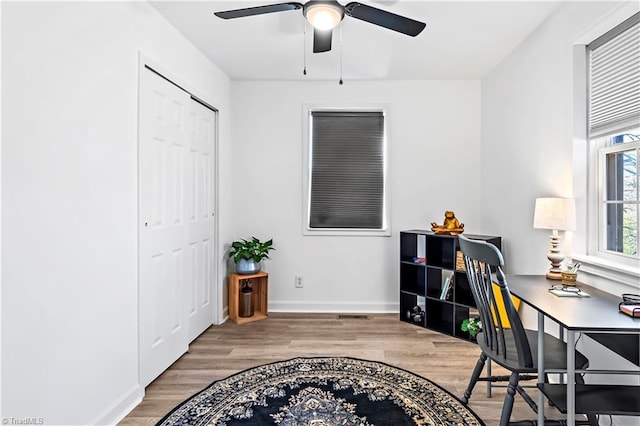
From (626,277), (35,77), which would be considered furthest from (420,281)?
(35,77)

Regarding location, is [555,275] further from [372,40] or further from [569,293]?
[372,40]

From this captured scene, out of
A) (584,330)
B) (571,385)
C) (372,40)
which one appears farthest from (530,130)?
(571,385)

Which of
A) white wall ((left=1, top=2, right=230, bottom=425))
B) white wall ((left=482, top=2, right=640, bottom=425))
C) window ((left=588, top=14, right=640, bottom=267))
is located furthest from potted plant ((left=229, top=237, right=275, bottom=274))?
window ((left=588, top=14, right=640, bottom=267))

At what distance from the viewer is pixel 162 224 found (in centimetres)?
263

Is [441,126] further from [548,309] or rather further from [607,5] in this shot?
[548,309]

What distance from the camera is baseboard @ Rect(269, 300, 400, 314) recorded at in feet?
13.3

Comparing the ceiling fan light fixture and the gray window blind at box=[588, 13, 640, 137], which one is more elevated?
the ceiling fan light fixture

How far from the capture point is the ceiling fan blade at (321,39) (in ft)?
7.73

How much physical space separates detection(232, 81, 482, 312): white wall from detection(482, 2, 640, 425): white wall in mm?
287

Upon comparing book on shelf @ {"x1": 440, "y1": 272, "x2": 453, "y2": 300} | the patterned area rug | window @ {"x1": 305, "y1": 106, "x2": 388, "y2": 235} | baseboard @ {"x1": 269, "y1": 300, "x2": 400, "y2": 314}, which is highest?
window @ {"x1": 305, "y1": 106, "x2": 388, "y2": 235}

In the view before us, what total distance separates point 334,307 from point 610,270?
2.64 metres

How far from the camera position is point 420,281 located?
3.85 metres

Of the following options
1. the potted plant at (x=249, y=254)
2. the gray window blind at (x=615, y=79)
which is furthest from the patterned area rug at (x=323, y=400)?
the gray window blind at (x=615, y=79)

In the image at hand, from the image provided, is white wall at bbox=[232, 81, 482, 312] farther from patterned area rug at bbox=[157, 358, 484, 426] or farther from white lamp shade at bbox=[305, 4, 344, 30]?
white lamp shade at bbox=[305, 4, 344, 30]
